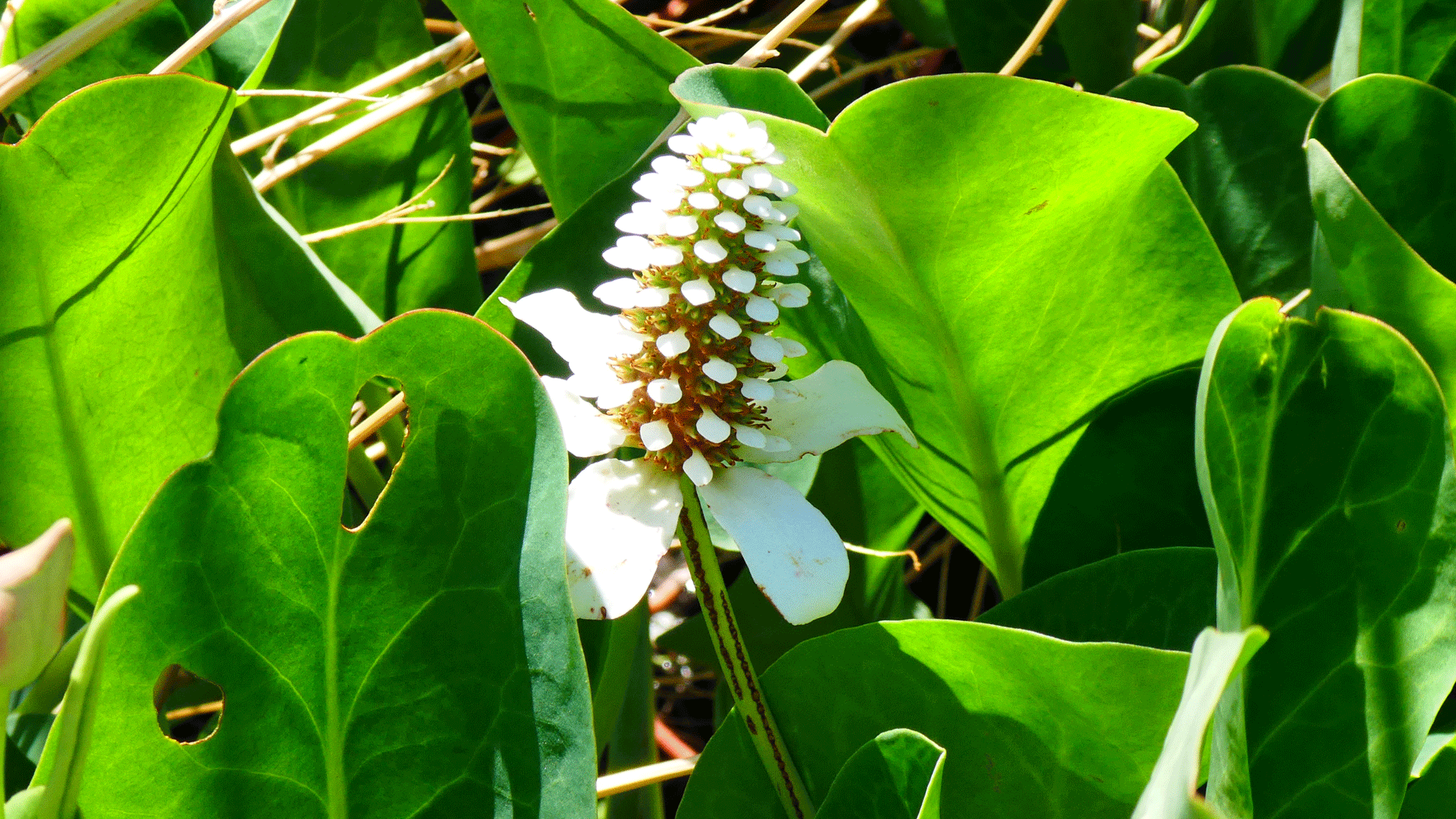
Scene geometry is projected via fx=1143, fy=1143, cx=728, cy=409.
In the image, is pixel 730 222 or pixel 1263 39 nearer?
pixel 730 222

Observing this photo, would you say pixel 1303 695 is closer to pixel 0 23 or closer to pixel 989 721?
pixel 989 721

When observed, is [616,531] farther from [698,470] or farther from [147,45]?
[147,45]

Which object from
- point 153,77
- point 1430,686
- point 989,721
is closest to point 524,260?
point 153,77

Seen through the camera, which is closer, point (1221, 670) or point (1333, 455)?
point (1221, 670)

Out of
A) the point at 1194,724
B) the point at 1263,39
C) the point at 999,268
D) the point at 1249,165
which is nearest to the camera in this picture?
the point at 1194,724

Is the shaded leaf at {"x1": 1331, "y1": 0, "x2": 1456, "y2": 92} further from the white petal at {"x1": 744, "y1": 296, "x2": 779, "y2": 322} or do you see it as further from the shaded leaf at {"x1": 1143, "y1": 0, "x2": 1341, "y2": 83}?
the white petal at {"x1": 744, "y1": 296, "x2": 779, "y2": 322}

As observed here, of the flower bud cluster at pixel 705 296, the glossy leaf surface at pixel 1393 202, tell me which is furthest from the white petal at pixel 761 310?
the glossy leaf surface at pixel 1393 202

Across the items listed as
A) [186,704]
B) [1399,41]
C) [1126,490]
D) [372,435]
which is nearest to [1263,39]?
[1399,41]
